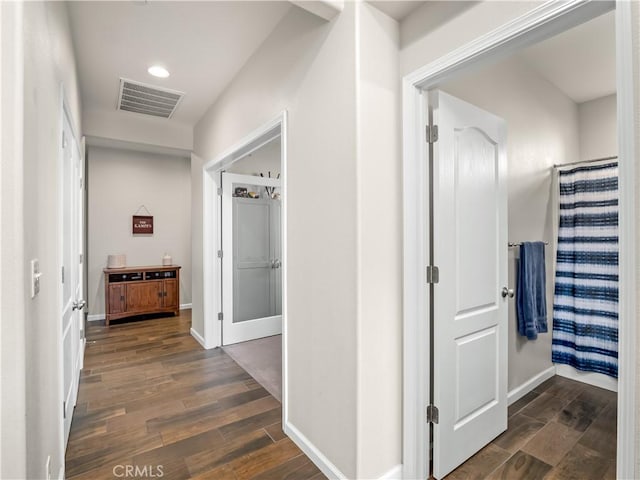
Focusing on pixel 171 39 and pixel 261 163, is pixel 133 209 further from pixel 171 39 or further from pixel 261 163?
pixel 171 39

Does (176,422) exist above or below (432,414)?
below

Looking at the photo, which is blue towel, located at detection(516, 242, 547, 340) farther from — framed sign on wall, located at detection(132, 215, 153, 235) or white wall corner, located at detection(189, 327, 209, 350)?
framed sign on wall, located at detection(132, 215, 153, 235)

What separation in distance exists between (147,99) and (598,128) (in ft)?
15.3

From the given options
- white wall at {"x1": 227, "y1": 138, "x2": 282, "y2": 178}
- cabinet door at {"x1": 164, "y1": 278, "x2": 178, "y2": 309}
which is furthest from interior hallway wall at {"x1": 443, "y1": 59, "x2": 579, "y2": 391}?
cabinet door at {"x1": 164, "y1": 278, "x2": 178, "y2": 309}

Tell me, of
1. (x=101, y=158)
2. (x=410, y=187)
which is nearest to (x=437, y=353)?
(x=410, y=187)

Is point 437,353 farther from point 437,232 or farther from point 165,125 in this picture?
point 165,125

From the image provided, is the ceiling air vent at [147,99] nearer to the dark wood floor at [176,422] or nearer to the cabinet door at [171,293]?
the cabinet door at [171,293]

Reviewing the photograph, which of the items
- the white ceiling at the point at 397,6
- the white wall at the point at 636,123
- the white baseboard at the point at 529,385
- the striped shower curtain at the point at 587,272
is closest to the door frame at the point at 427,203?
the white wall at the point at 636,123

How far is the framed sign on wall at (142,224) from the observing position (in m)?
5.32

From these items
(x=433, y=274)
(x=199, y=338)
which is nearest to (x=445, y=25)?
(x=433, y=274)

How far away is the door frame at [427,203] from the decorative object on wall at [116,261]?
4.88m

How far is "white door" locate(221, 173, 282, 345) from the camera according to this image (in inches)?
154

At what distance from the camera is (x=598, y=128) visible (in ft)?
10.4

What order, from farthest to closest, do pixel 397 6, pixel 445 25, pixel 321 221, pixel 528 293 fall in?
pixel 528 293
pixel 321 221
pixel 397 6
pixel 445 25
